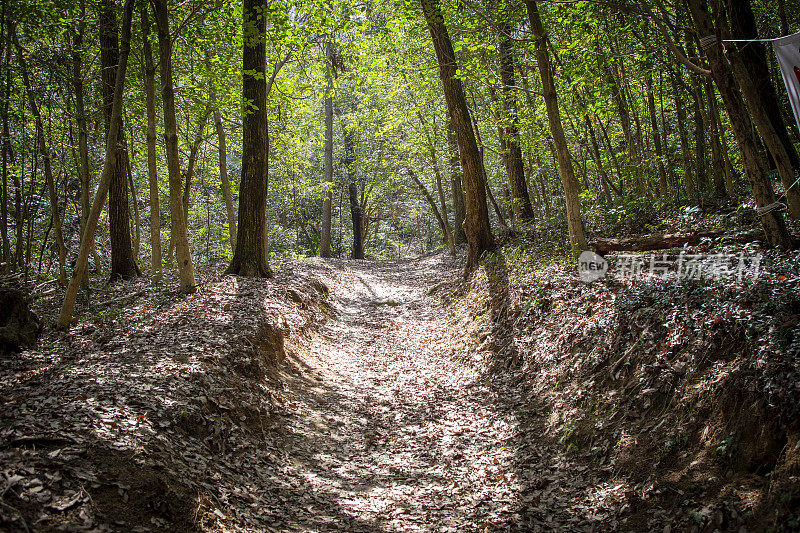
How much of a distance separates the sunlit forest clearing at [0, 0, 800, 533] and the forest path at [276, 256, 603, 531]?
4cm

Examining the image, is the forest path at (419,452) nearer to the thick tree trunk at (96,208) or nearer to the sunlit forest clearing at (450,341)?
the sunlit forest clearing at (450,341)

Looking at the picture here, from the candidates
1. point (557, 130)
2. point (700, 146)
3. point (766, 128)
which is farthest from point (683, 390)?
point (700, 146)

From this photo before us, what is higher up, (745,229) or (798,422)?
→ (745,229)

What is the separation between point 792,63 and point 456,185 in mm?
14901

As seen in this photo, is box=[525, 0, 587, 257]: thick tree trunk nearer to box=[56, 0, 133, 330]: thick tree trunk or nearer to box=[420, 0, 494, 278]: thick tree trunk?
box=[420, 0, 494, 278]: thick tree trunk

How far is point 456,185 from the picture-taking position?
1936cm

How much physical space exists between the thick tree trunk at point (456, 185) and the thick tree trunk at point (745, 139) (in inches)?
414

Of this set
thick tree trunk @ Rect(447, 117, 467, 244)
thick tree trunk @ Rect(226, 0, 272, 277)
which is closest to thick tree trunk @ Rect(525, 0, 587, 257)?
thick tree trunk @ Rect(226, 0, 272, 277)

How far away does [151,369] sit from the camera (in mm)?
5070

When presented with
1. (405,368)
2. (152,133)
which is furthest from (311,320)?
(152,133)

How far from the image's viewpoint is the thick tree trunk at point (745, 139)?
4910mm

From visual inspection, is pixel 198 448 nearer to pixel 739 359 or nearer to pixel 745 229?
pixel 739 359

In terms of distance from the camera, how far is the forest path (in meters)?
3.97

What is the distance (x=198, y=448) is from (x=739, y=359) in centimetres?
471
